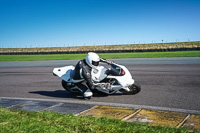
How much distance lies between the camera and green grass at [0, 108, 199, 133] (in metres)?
3.96

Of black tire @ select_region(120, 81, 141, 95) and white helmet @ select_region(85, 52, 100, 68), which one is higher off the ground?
white helmet @ select_region(85, 52, 100, 68)

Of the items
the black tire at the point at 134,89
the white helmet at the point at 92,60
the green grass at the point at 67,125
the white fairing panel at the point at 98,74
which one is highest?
the white helmet at the point at 92,60

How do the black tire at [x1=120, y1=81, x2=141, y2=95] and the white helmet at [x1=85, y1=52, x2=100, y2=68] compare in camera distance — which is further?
the black tire at [x1=120, y1=81, x2=141, y2=95]

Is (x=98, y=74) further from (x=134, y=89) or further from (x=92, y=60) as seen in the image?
(x=134, y=89)

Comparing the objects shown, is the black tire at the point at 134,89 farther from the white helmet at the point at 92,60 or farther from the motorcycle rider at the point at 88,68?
the white helmet at the point at 92,60

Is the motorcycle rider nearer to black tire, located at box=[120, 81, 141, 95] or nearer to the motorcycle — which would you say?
the motorcycle

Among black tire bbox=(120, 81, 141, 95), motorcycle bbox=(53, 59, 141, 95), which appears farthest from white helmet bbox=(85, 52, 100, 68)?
black tire bbox=(120, 81, 141, 95)

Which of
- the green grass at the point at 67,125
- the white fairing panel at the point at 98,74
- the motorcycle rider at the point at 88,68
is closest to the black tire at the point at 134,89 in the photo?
the white fairing panel at the point at 98,74

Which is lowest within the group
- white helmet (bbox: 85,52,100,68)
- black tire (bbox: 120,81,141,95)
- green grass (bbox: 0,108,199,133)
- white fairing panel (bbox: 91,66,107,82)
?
green grass (bbox: 0,108,199,133)

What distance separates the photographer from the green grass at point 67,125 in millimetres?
3961

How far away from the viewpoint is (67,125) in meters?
4.27

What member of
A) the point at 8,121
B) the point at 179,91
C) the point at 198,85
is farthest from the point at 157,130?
the point at 198,85

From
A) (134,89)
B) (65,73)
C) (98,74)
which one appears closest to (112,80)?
(98,74)

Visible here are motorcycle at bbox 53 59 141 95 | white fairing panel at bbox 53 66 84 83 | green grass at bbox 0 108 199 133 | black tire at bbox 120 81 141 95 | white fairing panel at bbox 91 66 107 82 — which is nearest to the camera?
green grass at bbox 0 108 199 133
